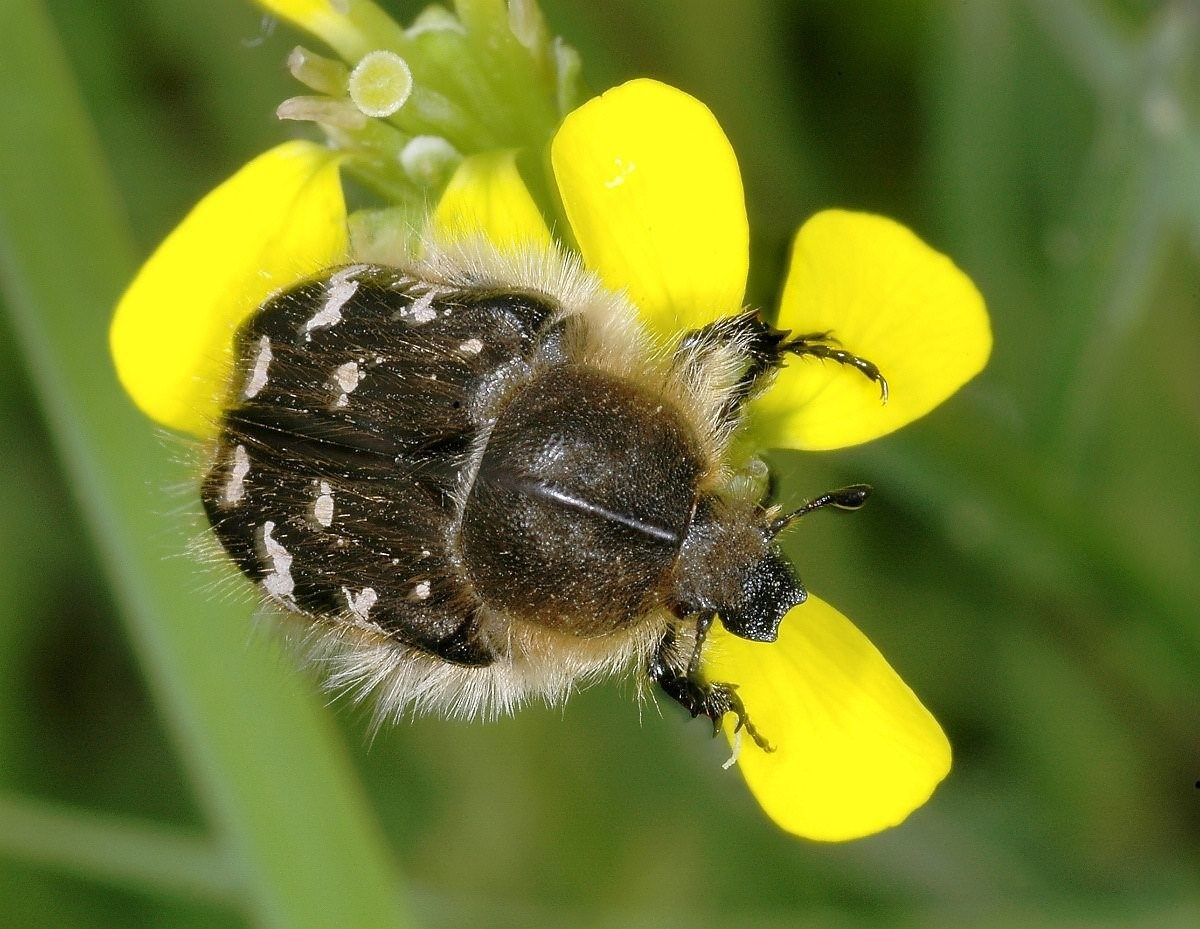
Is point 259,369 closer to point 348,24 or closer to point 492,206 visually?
point 492,206

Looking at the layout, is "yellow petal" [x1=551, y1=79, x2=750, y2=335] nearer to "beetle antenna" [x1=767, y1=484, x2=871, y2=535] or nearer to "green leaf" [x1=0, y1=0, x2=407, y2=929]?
"beetle antenna" [x1=767, y1=484, x2=871, y2=535]

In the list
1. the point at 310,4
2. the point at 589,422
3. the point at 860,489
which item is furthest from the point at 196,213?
the point at 860,489

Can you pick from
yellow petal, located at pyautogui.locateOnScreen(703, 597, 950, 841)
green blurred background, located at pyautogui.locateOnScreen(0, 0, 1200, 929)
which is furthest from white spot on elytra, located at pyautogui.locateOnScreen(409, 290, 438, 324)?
green blurred background, located at pyautogui.locateOnScreen(0, 0, 1200, 929)

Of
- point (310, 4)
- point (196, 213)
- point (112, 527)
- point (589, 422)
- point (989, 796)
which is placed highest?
point (310, 4)

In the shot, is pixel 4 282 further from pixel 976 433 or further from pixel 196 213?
pixel 976 433

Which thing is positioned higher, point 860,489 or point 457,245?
point 457,245

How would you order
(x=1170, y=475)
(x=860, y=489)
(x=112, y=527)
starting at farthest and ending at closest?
(x=1170, y=475)
(x=112, y=527)
(x=860, y=489)

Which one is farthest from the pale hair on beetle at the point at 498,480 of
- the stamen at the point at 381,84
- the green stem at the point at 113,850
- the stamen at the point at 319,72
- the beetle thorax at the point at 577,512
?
the green stem at the point at 113,850

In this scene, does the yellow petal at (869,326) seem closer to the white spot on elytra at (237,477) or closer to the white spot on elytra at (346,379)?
the white spot on elytra at (346,379)
